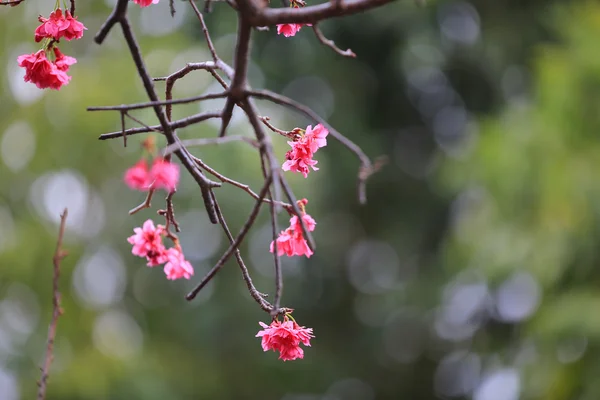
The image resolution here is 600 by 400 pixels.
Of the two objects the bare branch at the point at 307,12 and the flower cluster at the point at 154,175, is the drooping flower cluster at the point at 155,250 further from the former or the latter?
the bare branch at the point at 307,12

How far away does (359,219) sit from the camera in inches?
229

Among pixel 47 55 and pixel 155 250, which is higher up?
pixel 47 55

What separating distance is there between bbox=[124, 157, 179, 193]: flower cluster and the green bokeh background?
8.43ft

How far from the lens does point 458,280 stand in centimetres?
473

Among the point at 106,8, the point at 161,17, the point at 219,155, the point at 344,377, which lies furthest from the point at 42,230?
the point at 344,377

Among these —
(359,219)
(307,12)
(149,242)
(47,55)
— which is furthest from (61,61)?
A: (359,219)

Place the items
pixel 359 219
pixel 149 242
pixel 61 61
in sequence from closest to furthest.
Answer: pixel 149 242
pixel 61 61
pixel 359 219

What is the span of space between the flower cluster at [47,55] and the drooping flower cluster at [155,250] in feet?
0.83

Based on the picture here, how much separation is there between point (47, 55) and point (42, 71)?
0.02 m

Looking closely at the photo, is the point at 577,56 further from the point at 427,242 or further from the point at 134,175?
the point at 134,175

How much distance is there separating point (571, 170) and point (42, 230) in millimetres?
2616

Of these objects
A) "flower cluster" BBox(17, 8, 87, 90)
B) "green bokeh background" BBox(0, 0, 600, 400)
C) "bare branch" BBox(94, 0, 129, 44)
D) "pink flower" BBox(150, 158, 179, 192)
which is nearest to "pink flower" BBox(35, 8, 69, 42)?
"flower cluster" BBox(17, 8, 87, 90)

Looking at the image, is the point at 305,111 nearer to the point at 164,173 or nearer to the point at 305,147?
the point at 164,173

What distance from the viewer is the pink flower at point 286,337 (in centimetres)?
93
